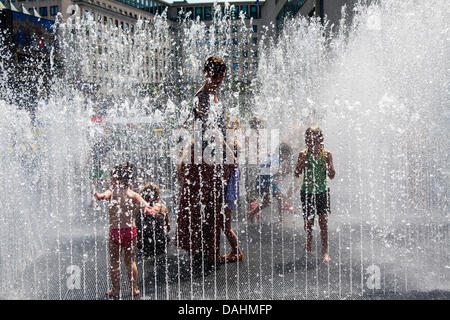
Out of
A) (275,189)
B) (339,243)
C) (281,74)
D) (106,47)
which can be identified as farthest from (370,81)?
(106,47)

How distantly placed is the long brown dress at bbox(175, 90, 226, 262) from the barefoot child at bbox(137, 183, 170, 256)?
48 cm

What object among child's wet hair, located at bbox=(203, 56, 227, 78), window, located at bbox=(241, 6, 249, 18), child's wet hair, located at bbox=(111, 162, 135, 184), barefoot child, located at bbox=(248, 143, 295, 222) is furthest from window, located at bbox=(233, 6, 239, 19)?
child's wet hair, located at bbox=(111, 162, 135, 184)

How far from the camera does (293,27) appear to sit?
3459 centimetres

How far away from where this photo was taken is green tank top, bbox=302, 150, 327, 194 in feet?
13.4

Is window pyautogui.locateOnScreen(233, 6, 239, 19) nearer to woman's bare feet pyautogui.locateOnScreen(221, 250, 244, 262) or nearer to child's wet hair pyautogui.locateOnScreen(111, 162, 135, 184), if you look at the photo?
woman's bare feet pyautogui.locateOnScreen(221, 250, 244, 262)

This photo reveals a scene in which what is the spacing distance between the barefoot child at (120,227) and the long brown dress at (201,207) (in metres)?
0.51

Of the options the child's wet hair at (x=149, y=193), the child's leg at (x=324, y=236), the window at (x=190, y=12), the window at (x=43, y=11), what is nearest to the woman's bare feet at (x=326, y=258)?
the child's leg at (x=324, y=236)

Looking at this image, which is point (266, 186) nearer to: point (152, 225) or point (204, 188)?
point (152, 225)

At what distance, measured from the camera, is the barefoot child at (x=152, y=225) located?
4227 mm

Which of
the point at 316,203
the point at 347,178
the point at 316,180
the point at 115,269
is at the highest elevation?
the point at 316,180

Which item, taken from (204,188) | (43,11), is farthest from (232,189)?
(43,11)

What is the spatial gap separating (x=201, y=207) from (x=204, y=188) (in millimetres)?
170

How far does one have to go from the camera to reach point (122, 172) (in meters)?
3.31
